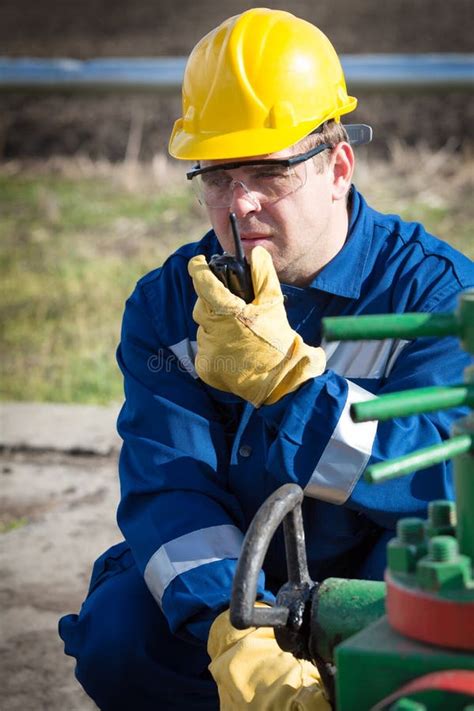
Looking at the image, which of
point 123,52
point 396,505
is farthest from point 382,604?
point 123,52

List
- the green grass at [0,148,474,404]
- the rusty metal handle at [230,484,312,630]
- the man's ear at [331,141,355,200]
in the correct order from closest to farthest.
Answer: the rusty metal handle at [230,484,312,630]
the man's ear at [331,141,355,200]
the green grass at [0,148,474,404]

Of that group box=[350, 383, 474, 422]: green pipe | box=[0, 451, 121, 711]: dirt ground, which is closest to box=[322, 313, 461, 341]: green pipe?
box=[350, 383, 474, 422]: green pipe

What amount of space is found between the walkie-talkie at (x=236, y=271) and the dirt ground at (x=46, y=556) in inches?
51.7

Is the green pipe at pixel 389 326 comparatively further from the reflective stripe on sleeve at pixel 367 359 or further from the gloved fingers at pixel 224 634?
the reflective stripe on sleeve at pixel 367 359

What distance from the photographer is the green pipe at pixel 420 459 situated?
4.36ft

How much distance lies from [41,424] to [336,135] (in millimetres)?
2534

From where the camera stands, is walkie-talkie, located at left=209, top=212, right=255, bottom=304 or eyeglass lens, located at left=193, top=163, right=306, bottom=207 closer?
walkie-talkie, located at left=209, top=212, right=255, bottom=304

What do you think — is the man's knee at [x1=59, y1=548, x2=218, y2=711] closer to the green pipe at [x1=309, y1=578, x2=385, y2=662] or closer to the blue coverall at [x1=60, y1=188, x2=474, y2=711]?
the blue coverall at [x1=60, y1=188, x2=474, y2=711]

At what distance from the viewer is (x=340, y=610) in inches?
65.6

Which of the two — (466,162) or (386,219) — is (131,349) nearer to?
(386,219)

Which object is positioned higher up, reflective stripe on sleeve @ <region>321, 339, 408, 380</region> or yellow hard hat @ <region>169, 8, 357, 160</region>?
yellow hard hat @ <region>169, 8, 357, 160</region>

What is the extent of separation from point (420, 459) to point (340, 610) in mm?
382

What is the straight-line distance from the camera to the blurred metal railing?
7203 millimetres

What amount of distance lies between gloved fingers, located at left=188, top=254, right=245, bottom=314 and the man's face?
0.31 meters
